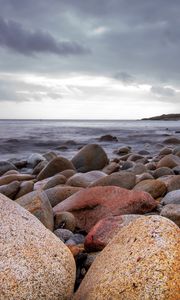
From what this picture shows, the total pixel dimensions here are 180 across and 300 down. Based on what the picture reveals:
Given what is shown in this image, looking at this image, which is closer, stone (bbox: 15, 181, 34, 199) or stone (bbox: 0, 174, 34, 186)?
stone (bbox: 15, 181, 34, 199)

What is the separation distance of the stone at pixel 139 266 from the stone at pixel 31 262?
18 cm

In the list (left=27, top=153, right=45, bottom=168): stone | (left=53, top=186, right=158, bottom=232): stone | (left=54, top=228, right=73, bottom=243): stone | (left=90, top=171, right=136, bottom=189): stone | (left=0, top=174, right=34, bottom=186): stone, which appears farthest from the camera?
(left=27, top=153, right=45, bottom=168): stone

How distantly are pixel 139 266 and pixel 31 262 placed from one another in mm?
656

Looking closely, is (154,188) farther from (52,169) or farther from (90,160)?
(90,160)

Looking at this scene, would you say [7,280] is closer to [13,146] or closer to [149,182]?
[149,182]

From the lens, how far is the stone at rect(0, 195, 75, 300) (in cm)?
254

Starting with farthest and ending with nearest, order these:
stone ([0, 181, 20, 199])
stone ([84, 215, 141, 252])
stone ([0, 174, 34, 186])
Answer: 1. stone ([0, 174, 34, 186])
2. stone ([0, 181, 20, 199])
3. stone ([84, 215, 141, 252])

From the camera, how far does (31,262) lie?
8.68ft

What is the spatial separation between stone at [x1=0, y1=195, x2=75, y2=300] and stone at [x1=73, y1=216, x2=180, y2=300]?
177mm

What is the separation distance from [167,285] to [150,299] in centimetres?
12

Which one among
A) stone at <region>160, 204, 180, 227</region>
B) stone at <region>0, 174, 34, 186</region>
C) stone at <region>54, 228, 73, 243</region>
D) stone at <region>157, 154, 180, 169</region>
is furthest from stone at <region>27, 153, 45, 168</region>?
stone at <region>160, 204, 180, 227</region>

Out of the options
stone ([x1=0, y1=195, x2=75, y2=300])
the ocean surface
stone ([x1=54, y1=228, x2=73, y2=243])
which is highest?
stone ([x1=0, y1=195, x2=75, y2=300])

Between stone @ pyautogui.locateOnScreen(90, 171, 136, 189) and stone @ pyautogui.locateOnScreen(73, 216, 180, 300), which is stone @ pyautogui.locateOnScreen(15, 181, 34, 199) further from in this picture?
stone @ pyautogui.locateOnScreen(73, 216, 180, 300)

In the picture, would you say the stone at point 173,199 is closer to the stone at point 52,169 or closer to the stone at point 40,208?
the stone at point 40,208
